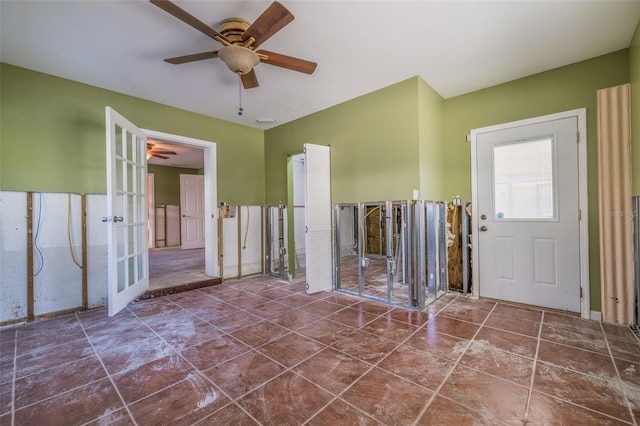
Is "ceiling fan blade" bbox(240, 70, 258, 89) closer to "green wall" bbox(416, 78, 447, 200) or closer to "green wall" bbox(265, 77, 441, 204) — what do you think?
"green wall" bbox(265, 77, 441, 204)

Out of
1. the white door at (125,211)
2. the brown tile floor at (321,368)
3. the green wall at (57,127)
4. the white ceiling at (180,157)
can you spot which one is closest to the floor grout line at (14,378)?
the brown tile floor at (321,368)

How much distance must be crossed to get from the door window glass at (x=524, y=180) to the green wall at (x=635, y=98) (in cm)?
58

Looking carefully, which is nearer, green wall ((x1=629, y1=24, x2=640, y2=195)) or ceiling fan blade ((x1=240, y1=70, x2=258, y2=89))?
green wall ((x1=629, y1=24, x2=640, y2=195))

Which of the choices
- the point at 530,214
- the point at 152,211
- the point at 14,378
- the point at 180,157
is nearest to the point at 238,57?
the point at 14,378

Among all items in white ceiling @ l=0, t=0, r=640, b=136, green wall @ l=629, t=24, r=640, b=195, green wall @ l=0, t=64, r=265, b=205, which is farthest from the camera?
green wall @ l=0, t=64, r=265, b=205

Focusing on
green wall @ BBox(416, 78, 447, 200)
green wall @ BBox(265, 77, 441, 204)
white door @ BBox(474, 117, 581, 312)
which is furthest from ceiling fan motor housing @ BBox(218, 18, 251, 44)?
white door @ BBox(474, 117, 581, 312)

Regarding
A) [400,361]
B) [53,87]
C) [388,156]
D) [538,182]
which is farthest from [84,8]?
[538,182]

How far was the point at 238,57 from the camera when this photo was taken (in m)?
2.12

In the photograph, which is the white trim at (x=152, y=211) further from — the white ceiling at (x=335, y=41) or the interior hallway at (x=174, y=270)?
the white ceiling at (x=335, y=41)

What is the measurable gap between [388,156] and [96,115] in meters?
3.40

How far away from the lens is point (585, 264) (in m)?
2.65

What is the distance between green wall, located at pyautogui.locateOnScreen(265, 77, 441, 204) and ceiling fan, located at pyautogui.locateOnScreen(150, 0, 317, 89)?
118 centimetres

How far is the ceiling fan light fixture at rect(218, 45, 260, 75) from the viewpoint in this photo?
81.9 inches

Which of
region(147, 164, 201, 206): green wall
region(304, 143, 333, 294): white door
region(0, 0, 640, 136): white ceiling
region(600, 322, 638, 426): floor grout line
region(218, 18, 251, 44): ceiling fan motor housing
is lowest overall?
region(600, 322, 638, 426): floor grout line
